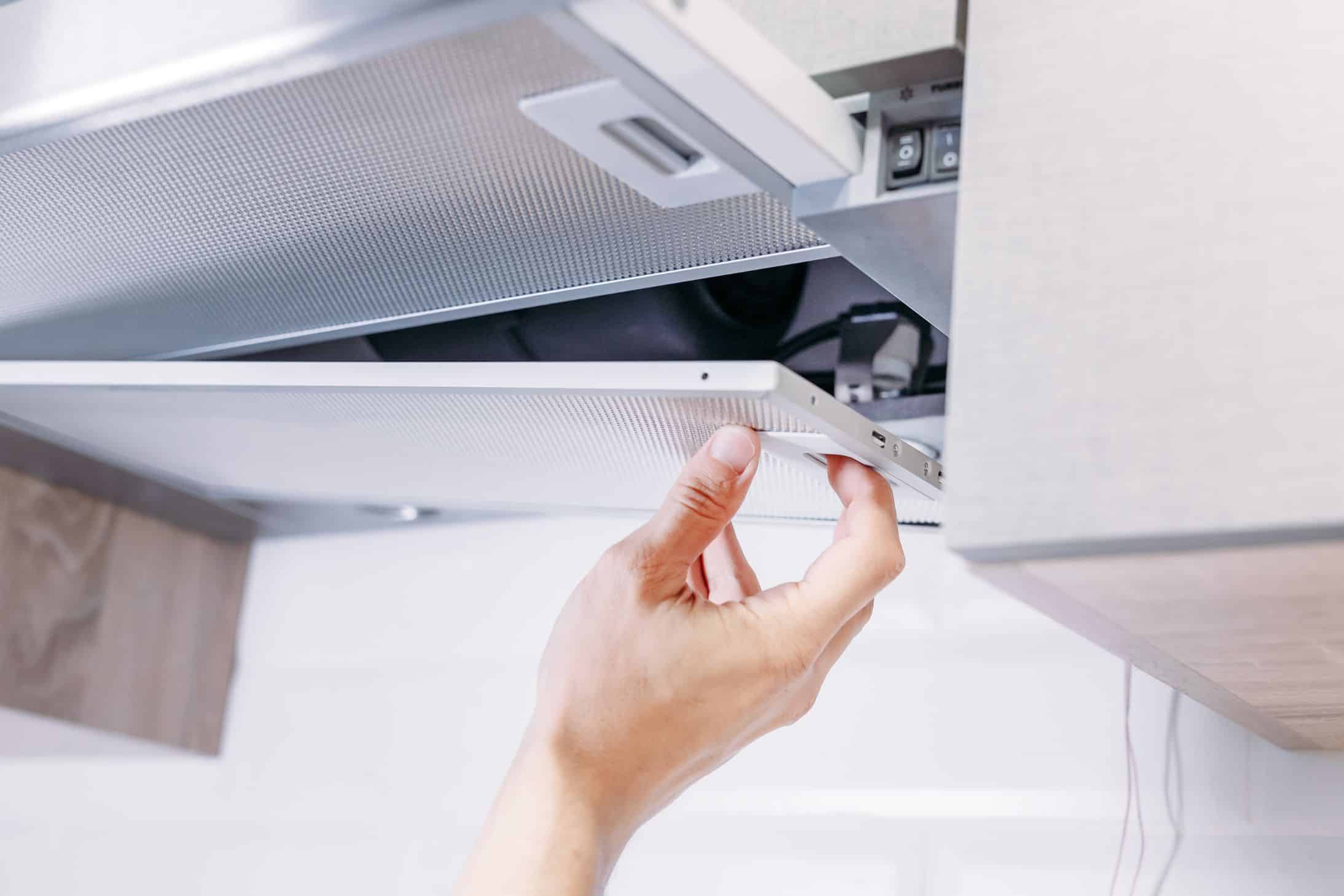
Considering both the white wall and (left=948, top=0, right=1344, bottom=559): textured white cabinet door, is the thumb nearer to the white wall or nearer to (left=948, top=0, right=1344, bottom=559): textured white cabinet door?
(left=948, top=0, right=1344, bottom=559): textured white cabinet door

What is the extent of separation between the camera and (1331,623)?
58 centimetres

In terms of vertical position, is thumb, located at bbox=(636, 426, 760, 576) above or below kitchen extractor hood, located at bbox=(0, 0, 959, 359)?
below

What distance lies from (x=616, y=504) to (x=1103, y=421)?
2.25ft

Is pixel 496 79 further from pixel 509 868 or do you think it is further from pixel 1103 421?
pixel 509 868

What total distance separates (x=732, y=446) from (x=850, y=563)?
0.36ft

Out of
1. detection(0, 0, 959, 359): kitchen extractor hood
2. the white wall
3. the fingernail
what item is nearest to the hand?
the fingernail

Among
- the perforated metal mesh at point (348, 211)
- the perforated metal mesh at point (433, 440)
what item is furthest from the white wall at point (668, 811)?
the perforated metal mesh at point (348, 211)

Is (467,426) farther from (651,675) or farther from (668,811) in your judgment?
(668,811)

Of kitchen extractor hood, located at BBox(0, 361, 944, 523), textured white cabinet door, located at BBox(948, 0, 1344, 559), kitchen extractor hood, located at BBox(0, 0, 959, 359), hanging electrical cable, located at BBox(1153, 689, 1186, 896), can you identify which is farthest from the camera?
hanging electrical cable, located at BBox(1153, 689, 1186, 896)

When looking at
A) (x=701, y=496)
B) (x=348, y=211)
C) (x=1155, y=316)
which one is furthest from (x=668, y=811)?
(x=1155, y=316)

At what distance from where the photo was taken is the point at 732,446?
80cm

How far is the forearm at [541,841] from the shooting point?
2.52 ft

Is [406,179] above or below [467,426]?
above

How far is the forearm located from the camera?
2.52 ft
